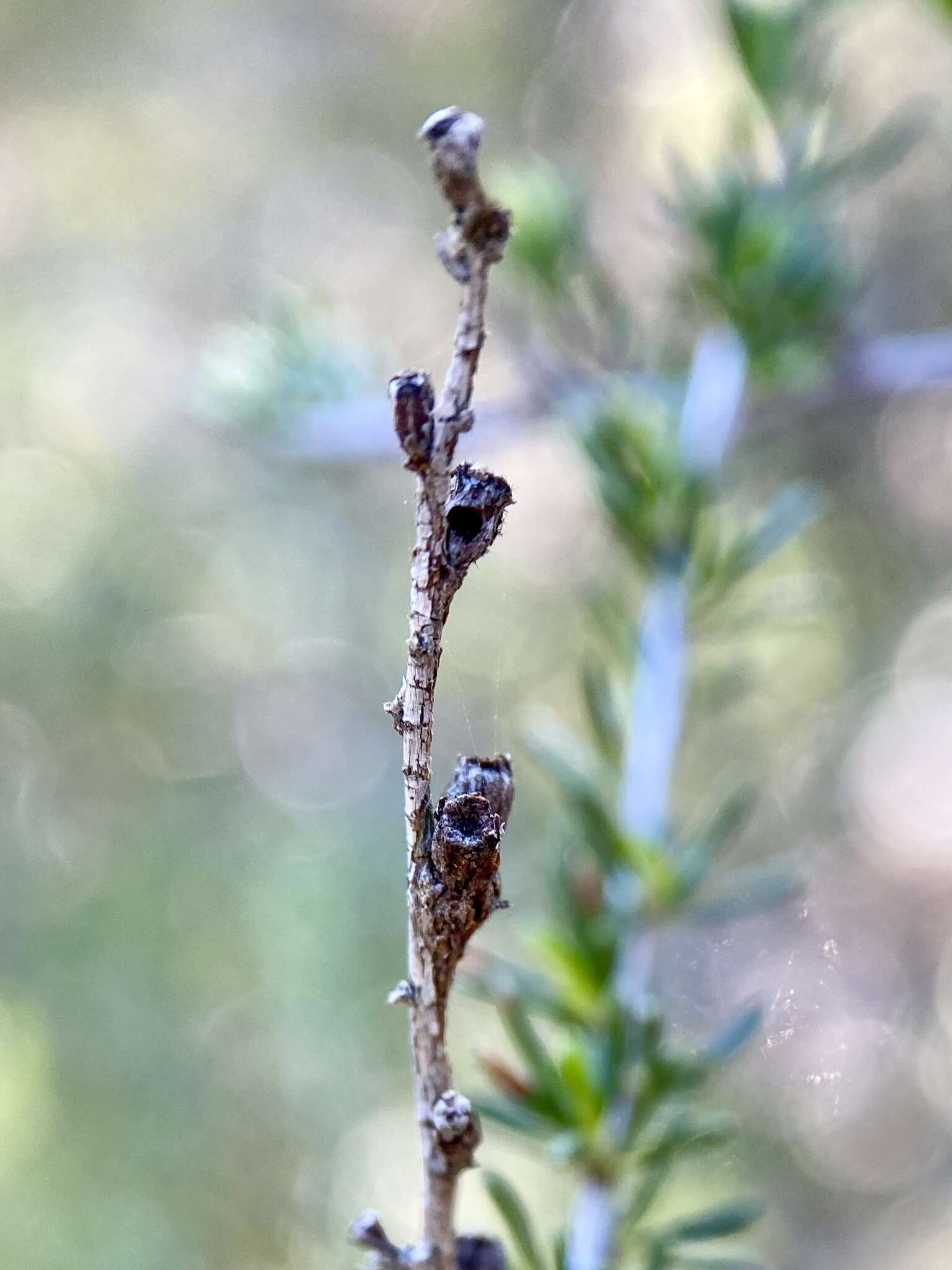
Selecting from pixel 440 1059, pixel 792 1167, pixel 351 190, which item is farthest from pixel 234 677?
pixel 440 1059

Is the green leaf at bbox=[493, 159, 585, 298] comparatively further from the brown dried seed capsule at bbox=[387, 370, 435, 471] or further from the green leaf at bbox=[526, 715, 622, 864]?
the brown dried seed capsule at bbox=[387, 370, 435, 471]

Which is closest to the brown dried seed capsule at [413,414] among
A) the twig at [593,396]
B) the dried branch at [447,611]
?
the dried branch at [447,611]

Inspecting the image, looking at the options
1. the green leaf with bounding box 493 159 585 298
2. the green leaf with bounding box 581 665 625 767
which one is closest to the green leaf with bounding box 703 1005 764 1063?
the green leaf with bounding box 581 665 625 767

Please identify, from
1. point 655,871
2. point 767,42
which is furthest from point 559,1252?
point 767,42

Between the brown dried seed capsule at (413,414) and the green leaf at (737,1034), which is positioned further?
the green leaf at (737,1034)

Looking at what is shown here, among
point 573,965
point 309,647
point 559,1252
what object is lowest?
point 559,1252

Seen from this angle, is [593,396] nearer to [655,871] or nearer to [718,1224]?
[655,871]

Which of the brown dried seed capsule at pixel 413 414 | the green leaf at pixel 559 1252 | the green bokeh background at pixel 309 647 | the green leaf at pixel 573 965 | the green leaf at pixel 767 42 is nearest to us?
the brown dried seed capsule at pixel 413 414

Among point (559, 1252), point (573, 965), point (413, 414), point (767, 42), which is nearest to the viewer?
point (413, 414)

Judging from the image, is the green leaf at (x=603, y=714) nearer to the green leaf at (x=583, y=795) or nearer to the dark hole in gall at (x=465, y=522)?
the green leaf at (x=583, y=795)
